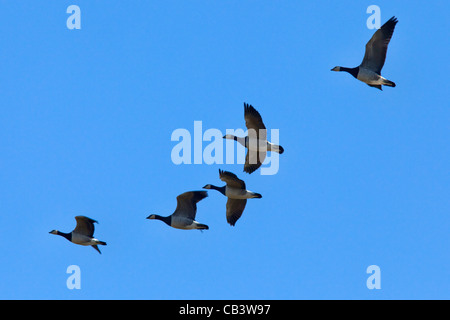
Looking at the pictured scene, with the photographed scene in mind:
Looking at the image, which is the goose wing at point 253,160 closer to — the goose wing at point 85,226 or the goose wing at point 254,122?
the goose wing at point 254,122

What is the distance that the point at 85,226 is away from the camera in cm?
2364

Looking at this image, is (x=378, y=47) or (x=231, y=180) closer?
(x=378, y=47)

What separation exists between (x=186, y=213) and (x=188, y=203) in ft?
1.15

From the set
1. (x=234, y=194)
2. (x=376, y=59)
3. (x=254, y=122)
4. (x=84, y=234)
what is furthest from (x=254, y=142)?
(x=84, y=234)

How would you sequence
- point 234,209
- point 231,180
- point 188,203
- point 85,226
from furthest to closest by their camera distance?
point 85,226, point 188,203, point 234,209, point 231,180

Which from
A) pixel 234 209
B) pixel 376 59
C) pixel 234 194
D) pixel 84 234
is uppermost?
pixel 376 59

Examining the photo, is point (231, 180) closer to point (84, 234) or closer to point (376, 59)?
point (84, 234)

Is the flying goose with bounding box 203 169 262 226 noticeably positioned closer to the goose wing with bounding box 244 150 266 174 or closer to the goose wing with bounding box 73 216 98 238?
the goose wing with bounding box 244 150 266 174

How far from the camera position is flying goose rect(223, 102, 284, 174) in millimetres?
21875

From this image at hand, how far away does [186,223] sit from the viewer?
77.0 feet

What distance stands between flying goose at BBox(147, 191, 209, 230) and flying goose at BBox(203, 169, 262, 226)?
1.45 ft
